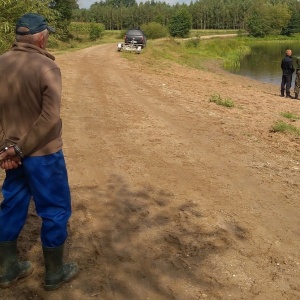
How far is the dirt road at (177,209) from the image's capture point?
3.20 metres

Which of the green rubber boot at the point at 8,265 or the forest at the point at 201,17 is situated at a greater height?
the forest at the point at 201,17

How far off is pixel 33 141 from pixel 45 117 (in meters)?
0.18

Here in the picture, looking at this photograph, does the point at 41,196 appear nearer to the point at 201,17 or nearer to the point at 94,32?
the point at 94,32

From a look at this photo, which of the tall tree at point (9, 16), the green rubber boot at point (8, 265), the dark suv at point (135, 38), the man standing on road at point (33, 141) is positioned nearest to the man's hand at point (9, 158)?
the man standing on road at point (33, 141)

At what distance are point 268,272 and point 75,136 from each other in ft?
15.0

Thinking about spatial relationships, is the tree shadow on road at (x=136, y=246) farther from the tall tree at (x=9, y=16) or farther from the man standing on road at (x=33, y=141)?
the tall tree at (x=9, y=16)

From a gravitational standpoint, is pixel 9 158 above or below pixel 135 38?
below

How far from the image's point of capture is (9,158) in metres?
2.79

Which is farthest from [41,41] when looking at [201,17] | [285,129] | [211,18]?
[211,18]

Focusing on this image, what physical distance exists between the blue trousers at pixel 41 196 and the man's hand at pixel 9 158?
0.06 metres

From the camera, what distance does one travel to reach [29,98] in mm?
2754

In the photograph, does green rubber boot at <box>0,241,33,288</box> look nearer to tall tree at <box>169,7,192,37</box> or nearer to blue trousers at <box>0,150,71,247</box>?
blue trousers at <box>0,150,71,247</box>

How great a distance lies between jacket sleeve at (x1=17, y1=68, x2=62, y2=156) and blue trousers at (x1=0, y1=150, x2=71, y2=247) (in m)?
0.11

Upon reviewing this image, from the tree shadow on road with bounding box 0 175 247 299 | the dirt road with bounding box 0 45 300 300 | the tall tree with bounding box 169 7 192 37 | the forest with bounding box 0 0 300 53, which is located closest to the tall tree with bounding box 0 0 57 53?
the dirt road with bounding box 0 45 300 300
